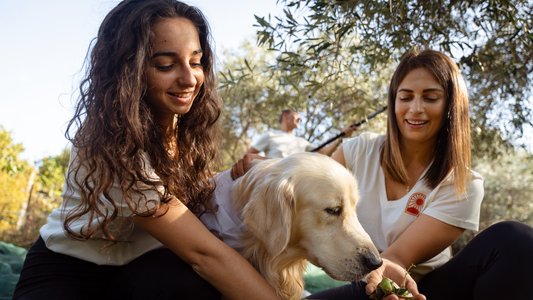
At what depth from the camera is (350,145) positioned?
321 cm

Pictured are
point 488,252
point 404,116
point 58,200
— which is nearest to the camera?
point 488,252

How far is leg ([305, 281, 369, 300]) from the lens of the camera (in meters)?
2.43

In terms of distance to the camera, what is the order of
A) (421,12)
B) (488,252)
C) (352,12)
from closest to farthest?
(488,252) → (352,12) → (421,12)

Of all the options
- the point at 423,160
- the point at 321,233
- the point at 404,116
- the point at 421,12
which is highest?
the point at 421,12

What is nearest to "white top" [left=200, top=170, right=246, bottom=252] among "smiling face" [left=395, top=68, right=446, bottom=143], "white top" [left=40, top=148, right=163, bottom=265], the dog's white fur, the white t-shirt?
the dog's white fur

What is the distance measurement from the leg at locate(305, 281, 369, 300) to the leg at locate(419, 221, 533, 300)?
473mm

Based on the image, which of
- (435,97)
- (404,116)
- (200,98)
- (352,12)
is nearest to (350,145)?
(404,116)

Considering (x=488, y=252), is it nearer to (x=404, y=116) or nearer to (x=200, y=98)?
(x=404, y=116)

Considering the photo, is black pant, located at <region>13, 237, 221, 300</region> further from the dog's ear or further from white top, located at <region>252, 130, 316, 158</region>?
white top, located at <region>252, 130, 316, 158</region>

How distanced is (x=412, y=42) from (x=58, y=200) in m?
10.8

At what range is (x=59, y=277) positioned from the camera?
6.79 feet

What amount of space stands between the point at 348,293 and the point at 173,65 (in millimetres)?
1948

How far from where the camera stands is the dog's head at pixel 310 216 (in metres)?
2.04

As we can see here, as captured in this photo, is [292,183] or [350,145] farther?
[350,145]
